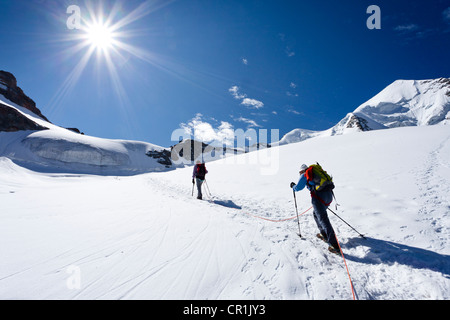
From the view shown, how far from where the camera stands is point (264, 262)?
326 cm

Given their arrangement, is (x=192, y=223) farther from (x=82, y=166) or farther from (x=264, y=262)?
(x=82, y=166)

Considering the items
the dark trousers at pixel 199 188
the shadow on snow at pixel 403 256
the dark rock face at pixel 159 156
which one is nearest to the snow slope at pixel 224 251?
the shadow on snow at pixel 403 256

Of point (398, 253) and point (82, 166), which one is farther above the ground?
point (82, 166)

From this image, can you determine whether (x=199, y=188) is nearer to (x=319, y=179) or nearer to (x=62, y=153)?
(x=319, y=179)

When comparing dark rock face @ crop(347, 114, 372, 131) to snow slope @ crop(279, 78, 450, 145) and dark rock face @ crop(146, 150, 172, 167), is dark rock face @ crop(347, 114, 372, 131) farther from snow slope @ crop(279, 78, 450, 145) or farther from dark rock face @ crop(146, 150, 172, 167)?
dark rock face @ crop(146, 150, 172, 167)

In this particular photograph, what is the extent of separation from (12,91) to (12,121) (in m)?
53.4

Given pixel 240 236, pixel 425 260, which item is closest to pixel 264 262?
pixel 240 236

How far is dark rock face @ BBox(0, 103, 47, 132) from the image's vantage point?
4939 cm

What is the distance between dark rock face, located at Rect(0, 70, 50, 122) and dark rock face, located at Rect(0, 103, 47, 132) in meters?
41.3

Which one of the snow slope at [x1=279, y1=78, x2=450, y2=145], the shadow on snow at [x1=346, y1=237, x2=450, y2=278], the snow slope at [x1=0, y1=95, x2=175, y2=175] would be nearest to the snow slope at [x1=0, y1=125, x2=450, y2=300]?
the shadow on snow at [x1=346, y1=237, x2=450, y2=278]

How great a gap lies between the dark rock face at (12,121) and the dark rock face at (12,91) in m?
41.3

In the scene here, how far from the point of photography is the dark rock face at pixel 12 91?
7637 centimetres

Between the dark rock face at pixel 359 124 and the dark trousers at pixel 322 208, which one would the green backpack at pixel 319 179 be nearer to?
the dark trousers at pixel 322 208
